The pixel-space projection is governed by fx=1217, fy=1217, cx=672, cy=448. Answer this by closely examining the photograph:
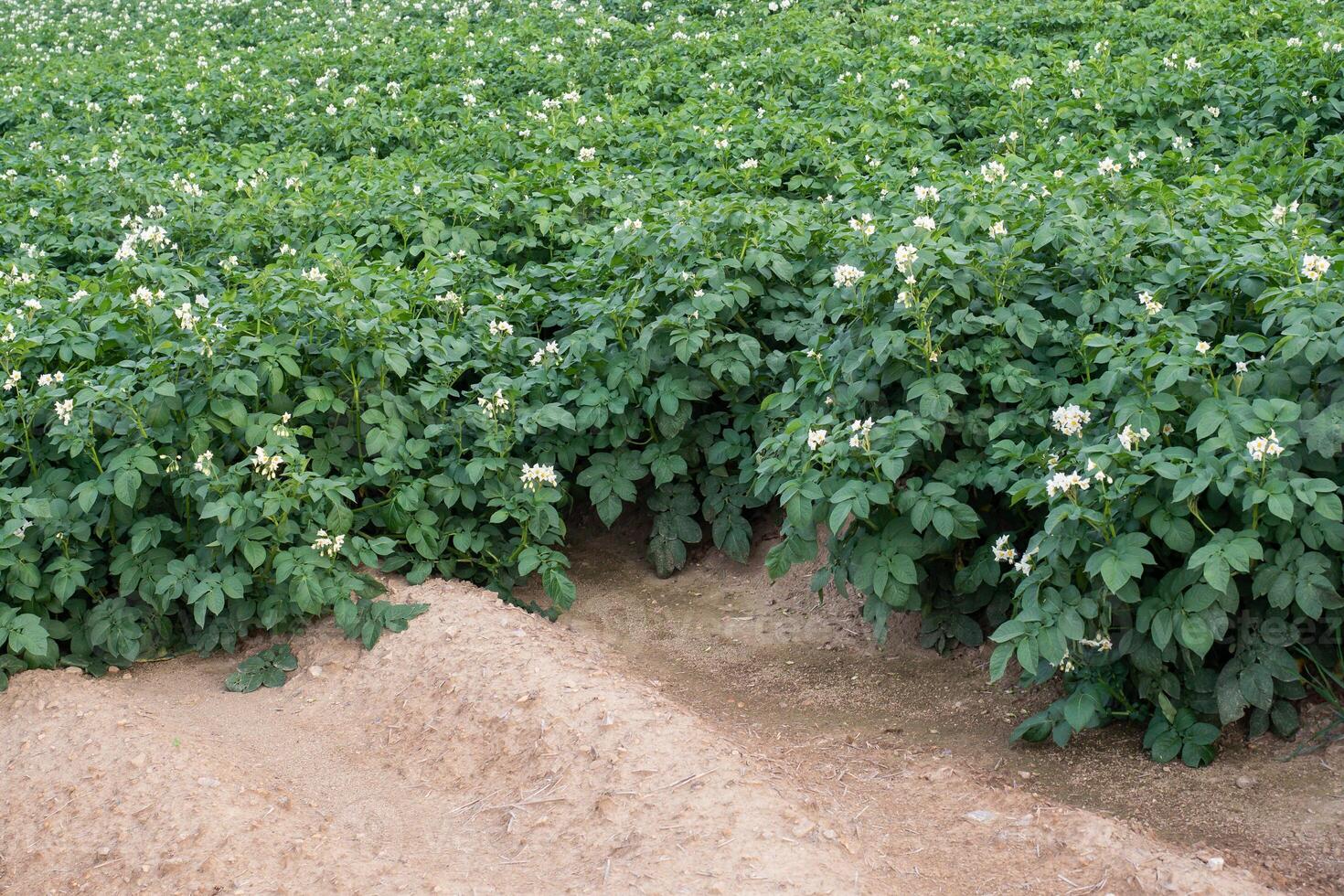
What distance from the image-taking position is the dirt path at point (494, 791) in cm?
291

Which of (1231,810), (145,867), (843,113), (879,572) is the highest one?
(843,113)

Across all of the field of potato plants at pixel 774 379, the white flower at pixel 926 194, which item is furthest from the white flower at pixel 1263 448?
the white flower at pixel 926 194

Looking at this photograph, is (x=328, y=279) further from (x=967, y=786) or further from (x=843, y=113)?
(x=843, y=113)

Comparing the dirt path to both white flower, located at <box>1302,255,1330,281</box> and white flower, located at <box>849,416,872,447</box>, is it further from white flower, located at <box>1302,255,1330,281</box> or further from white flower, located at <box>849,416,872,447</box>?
white flower, located at <box>1302,255,1330,281</box>

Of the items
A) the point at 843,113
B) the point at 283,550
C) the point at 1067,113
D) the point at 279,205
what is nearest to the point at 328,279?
the point at 283,550

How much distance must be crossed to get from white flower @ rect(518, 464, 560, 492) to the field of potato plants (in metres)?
0.01

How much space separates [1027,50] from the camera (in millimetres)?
7820

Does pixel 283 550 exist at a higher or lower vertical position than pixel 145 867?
higher

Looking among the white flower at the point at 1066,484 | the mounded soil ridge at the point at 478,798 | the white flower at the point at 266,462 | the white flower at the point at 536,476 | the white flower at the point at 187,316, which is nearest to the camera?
the mounded soil ridge at the point at 478,798

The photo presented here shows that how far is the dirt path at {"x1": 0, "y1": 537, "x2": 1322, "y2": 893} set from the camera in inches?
115

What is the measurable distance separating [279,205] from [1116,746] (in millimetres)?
4784

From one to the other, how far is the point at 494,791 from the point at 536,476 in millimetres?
1329

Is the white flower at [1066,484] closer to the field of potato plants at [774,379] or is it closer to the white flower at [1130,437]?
the field of potato plants at [774,379]

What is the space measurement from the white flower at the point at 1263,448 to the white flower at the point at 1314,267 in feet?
2.11
